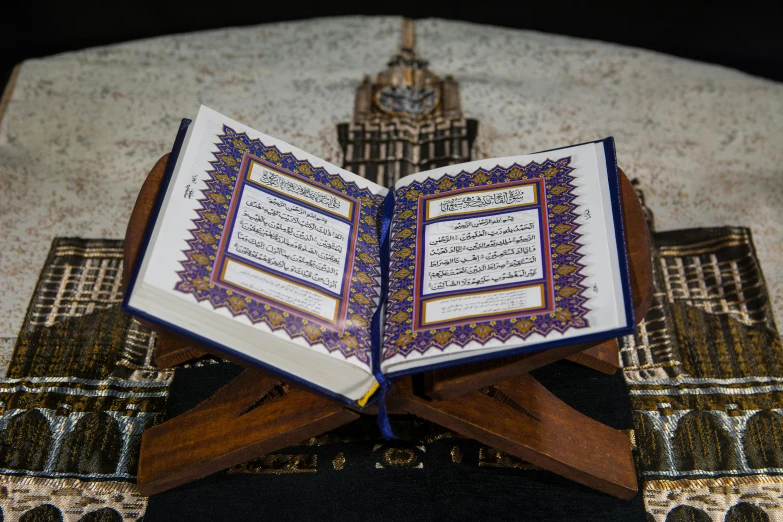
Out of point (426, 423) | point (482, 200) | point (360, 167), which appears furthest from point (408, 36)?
point (426, 423)

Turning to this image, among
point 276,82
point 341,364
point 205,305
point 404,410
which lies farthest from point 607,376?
point 276,82

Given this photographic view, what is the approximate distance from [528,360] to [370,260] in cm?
36

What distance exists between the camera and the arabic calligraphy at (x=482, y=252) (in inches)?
59.4

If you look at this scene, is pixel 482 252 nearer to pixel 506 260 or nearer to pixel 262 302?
pixel 506 260

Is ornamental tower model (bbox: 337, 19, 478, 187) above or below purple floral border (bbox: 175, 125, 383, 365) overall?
above

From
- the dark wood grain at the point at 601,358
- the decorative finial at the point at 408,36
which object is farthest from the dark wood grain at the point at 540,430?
the decorative finial at the point at 408,36

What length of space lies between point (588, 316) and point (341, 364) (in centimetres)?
42

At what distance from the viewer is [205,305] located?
1.39 meters

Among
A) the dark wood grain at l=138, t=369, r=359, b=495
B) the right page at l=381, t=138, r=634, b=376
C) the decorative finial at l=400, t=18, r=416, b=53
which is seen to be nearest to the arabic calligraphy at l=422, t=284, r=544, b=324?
the right page at l=381, t=138, r=634, b=376

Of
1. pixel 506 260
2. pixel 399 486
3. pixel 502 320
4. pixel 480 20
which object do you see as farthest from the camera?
pixel 480 20

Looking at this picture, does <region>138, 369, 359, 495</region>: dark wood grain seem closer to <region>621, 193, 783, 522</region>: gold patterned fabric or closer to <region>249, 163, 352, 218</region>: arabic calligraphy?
<region>249, 163, 352, 218</region>: arabic calligraphy

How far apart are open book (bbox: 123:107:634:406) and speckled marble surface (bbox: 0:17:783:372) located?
76 cm

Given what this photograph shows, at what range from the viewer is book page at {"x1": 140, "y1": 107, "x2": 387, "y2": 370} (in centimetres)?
142

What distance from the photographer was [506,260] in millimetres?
1532
